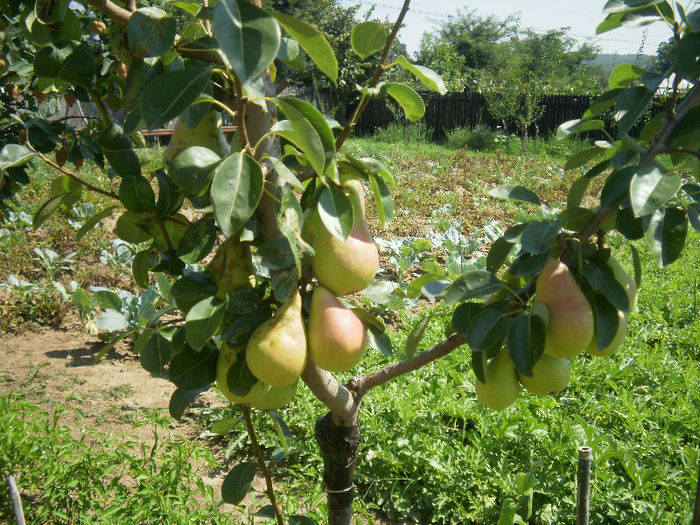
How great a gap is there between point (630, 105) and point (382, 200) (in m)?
0.37

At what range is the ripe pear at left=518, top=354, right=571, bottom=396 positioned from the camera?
0.78 meters

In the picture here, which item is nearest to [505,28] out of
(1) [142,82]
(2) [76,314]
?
(2) [76,314]

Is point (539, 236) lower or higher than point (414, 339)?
higher

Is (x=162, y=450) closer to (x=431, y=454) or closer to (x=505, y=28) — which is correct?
(x=431, y=454)

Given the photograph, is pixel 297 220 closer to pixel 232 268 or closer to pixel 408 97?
pixel 232 268

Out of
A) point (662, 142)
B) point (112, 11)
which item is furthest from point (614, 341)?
point (112, 11)

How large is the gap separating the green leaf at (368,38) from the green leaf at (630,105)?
1.12 feet

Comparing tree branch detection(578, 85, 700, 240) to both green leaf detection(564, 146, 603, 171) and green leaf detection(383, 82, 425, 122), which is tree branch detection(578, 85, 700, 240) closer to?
green leaf detection(564, 146, 603, 171)

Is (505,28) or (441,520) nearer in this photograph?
(441,520)

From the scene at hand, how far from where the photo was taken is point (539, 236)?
2.37 feet

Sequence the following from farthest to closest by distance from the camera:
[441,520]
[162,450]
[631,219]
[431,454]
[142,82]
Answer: [162,450]
[431,454]
[441,520]
[631,219]
[142,82]

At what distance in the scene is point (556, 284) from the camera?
28.4 inches

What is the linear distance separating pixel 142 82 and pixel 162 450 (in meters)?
2.19

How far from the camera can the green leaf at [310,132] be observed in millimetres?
551
